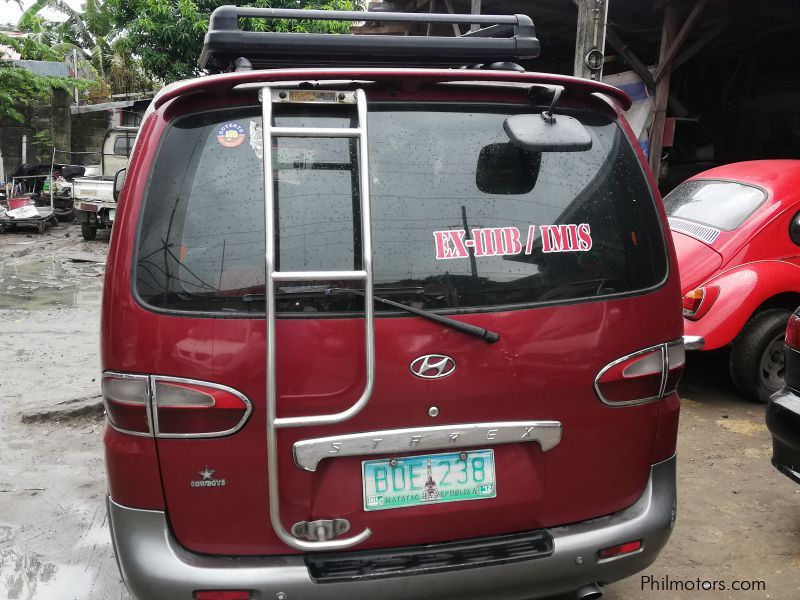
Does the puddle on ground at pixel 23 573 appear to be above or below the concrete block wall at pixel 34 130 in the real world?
below

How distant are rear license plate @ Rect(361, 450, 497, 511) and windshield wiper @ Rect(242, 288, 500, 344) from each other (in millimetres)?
338

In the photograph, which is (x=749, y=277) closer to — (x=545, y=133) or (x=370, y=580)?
(x=545, y=133)

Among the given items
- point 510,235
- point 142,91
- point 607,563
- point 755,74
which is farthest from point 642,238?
point 142,91

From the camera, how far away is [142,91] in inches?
993

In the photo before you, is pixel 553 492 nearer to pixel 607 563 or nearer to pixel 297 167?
pixel 607 563

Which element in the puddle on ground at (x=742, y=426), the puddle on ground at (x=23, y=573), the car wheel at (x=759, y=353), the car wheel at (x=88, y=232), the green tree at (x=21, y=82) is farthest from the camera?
the green tree at (x=21, y=82)

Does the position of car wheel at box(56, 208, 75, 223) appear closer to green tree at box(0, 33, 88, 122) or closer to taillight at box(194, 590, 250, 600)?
green tree at box(0, 33, 88, 122)

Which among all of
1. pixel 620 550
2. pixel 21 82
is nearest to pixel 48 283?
pixel 21 82

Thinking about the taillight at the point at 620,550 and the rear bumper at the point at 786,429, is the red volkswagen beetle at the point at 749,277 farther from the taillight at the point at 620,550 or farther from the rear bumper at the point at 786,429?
the taillight at the point at 620,550

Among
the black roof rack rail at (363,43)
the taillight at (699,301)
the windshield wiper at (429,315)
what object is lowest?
the taillight at (699,301)

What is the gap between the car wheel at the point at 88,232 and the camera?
14.8 meters

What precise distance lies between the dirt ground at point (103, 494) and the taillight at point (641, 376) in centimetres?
108

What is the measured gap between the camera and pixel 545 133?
6.95 ft

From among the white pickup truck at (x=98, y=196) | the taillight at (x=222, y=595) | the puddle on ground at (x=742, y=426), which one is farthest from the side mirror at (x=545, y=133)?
the white pickup truck at (x=98, y=196)
